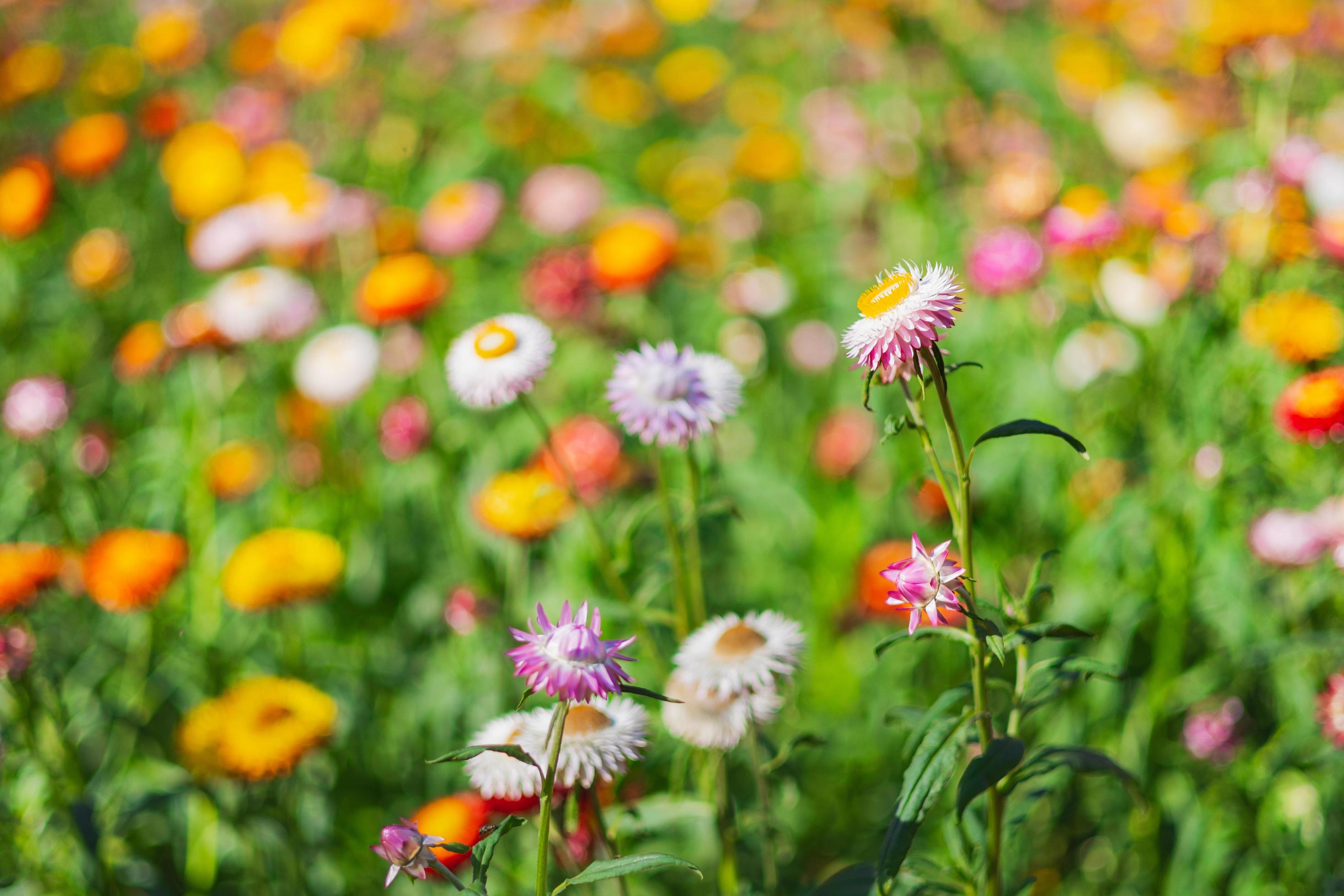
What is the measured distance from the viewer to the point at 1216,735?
1.75m

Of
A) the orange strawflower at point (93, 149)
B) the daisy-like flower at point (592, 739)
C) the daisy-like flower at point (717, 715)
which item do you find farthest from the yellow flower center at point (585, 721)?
the orange strawflower at point (93, 149)

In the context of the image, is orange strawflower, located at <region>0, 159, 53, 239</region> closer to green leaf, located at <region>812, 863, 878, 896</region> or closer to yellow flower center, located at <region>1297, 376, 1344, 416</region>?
green leaf, located at <region>812, 863, 878, 896</region>

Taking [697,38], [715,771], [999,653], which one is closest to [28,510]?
[715,771]

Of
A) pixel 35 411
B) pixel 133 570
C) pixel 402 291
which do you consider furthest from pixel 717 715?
pixel 35 411

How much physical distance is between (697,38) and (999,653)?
208 inches

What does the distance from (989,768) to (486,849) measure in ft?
1.72

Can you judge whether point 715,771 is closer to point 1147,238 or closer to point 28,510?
point 1147,238

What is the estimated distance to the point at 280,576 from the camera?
204 centimetres

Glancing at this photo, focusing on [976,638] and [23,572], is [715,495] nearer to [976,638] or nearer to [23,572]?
[976,638]

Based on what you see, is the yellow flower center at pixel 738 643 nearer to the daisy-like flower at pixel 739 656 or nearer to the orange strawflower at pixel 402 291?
the daisy-like flower at pixel 739 656

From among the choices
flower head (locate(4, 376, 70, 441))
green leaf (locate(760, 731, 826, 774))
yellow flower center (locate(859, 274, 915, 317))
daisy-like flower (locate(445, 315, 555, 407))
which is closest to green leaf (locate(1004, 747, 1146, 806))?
green leaf (locate(760, 731, 826, 774))

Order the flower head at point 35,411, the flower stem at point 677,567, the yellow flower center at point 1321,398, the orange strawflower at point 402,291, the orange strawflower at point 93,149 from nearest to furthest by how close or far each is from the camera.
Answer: the flower stem at point 677,567 < the yellow flower center at point 1321,398 < the flower head at point 35,411 < the orange strawflower at point 402,291 < the orange strawflower at point 93,149

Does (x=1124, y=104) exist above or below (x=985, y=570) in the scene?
above

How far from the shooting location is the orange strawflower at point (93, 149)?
3514mm
